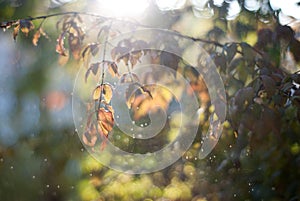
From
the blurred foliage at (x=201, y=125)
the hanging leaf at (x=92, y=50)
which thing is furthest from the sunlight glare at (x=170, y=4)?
the hanging leaf at (x=92, y=50)

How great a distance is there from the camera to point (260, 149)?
4.04 feet

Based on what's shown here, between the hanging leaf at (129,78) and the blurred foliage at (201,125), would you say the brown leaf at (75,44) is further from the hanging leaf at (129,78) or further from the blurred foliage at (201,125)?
the hanging leaf at (129,78)

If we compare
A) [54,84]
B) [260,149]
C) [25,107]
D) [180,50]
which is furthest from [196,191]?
[25,107]

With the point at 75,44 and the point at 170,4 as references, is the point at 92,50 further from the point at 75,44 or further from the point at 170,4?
the point at 170,4

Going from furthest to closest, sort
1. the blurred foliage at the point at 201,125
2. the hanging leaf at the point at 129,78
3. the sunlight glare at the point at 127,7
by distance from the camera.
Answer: the sunlight glare at the point at 127,7
the hanging leaf at the point at 129,78
the blurred foliage at the point at 201,125

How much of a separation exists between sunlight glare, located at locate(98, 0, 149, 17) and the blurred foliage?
3 centimetres

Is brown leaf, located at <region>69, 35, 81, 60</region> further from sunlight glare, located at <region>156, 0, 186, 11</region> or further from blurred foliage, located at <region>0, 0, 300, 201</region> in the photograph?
sunlight glare, located at <region>156, 0, 186, 11</region>

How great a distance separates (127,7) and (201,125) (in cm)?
58

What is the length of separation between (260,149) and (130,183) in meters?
0.82

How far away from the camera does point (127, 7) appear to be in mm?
1362

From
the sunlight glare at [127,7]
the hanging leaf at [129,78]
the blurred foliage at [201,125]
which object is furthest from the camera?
the sunlight glare at [127,7]

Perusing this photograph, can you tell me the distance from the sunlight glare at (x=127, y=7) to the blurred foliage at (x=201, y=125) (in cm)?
3

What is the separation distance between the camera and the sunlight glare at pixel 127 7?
1.32 m

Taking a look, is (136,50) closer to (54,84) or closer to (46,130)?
(54,84)
